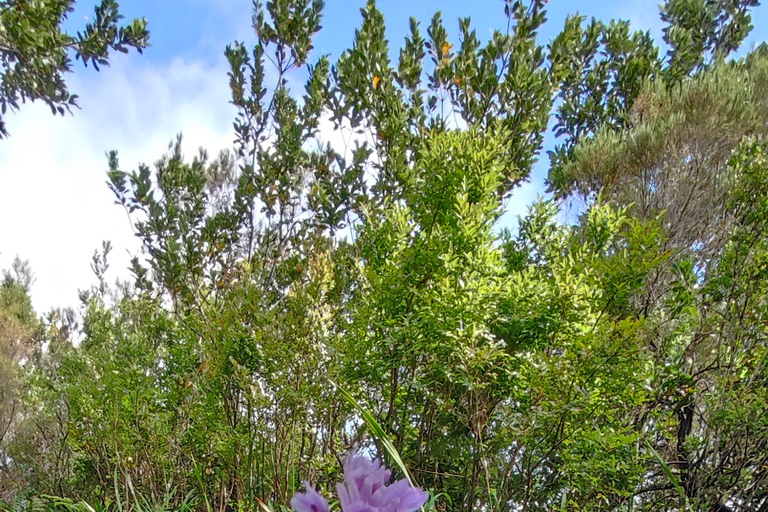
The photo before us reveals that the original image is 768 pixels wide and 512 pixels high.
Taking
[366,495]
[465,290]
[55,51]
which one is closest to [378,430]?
[366,495]

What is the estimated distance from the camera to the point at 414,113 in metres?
4.12

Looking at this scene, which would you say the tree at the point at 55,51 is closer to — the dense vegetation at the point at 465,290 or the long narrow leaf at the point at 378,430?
the dense vegetation at the point at 465,290

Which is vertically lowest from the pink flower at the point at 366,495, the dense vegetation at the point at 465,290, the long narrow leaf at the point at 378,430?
the pink flower at the point at 366,495

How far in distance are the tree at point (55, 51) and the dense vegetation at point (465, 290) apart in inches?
33.5

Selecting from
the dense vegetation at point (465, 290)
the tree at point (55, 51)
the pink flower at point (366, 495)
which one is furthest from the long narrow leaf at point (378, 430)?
the tree at point (55, 51)

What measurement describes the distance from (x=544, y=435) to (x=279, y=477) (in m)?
1.61

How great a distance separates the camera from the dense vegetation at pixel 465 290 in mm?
2434

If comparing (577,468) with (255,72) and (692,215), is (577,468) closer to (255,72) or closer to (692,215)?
(692,215)

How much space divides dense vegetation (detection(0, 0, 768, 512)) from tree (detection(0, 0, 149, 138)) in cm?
85

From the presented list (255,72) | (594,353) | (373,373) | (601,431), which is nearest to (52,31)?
(255,72)

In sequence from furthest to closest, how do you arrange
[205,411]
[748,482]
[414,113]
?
[414,113] < [205,411] < [748,482]

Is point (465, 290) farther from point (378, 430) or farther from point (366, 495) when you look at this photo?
point (366, 495)

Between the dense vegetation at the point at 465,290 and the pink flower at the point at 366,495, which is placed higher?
the dense vegetation at the point at 465,290

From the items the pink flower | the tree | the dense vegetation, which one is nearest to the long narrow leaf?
the pink flower
